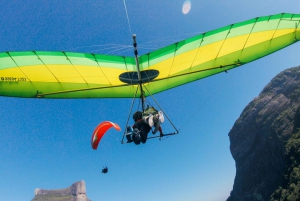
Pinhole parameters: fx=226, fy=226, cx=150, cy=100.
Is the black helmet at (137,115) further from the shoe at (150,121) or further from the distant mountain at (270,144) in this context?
the distant mountain at (270,144)

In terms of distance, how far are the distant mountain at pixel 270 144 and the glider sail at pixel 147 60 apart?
6703 cm

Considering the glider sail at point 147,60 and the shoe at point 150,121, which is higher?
the glider sail at point 147,60

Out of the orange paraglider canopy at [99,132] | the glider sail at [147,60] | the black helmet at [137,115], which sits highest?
the glider sail at [147,60]

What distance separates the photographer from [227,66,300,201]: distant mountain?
75.9 m

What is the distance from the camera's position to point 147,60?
1006 centimetres

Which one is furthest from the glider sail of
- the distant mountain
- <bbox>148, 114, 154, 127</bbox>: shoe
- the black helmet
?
the distant mountain

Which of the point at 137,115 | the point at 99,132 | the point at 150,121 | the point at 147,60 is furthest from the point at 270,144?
the point at 99,132

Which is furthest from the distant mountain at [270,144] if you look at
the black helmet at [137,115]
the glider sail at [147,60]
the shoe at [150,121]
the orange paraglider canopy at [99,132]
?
the orange paraglider canopy at [99,132]

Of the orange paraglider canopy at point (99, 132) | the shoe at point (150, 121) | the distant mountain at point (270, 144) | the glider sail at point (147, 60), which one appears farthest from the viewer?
the distant mountain at point (270, 144)

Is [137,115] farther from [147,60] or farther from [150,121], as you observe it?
[147,60]

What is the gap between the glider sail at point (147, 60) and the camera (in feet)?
29.0

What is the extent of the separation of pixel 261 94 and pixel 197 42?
13265cm

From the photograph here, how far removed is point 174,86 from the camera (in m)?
12.7

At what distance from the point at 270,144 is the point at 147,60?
102577 mm
